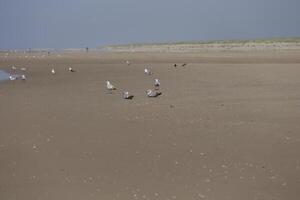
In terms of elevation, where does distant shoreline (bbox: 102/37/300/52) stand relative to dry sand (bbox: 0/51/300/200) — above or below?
below

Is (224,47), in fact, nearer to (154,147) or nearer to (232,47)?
(232,47)

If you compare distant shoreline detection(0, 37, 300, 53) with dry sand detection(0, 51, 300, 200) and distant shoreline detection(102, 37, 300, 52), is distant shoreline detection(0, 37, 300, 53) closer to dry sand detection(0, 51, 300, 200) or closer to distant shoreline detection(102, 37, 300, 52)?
distant shoreline detection(102, 37, 300, 52)

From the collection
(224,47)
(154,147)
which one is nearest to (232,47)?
(224,47)

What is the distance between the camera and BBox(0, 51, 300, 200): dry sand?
7.96m

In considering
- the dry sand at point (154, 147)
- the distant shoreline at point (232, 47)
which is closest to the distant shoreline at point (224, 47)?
the distant shoreline at point (232, 47)

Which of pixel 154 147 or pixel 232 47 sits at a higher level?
pixel 154 147

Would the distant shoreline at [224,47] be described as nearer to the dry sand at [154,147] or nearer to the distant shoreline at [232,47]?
the distant shoreline at [232,47]

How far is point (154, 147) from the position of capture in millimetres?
10062

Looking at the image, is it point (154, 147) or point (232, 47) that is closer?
point (154, 147)

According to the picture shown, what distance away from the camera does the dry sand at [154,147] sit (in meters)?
7.96

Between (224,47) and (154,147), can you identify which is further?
(224,47)

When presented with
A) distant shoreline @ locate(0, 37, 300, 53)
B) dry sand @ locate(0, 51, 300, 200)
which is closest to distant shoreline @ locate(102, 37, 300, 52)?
distant shoreline @ locate(0, 37, 300, 53)

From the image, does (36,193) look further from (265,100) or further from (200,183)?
(265,100)

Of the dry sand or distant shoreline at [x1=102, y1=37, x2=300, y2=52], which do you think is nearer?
the dry sand
